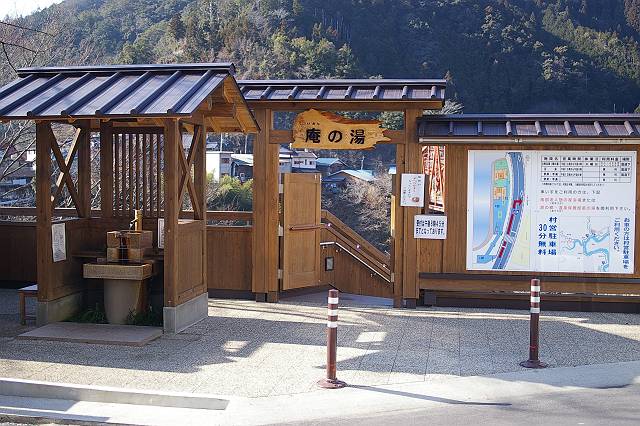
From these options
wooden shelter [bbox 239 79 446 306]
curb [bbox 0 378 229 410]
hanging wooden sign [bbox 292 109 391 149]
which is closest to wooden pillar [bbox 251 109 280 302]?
wooden shelter [bbox 239 79 446 306]

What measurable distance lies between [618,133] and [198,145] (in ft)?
21.4

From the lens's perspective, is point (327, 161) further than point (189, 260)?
Yes

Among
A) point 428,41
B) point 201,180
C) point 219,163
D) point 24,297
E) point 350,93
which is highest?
point 428,41

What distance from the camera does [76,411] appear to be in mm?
7246

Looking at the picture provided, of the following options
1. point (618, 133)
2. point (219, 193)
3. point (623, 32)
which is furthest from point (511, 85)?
point (618, 133)

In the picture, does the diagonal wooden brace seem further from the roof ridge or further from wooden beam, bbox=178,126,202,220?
wooden beam, bbox=178,126,202,220

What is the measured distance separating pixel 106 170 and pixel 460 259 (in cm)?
583

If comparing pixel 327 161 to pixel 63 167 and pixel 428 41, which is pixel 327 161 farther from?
pixel 63 167

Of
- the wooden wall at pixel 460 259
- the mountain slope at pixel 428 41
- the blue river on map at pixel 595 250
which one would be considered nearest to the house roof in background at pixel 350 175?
the mountain slope at pixel 428 41

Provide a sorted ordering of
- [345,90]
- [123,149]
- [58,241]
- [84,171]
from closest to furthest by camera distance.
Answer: [58,241]
[84,171]
[123,149]
[345,90]

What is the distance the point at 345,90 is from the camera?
13086 mm

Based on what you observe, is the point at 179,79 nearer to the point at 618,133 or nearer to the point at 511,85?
the point at 618,133

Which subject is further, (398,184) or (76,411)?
(398,184)

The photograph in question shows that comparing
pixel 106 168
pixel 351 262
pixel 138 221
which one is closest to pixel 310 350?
pixel 138 221
